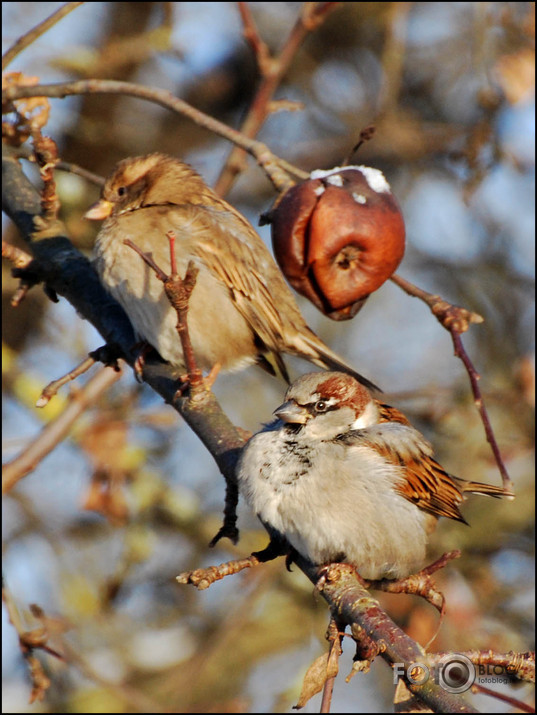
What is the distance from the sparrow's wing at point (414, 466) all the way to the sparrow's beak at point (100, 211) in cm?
175

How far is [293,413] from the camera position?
2.66m

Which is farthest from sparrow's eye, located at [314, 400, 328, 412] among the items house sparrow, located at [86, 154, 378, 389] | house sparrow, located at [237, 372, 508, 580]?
house sparrow, located at [86, 154, 378, 389]

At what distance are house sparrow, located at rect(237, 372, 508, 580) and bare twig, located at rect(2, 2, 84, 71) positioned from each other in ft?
5.31

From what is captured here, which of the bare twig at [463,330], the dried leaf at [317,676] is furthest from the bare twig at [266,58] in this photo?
the dried leaf at [317,676]

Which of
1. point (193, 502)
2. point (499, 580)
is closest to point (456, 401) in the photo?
point (499, 580)

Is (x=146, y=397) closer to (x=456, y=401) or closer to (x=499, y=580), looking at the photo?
(x=456, y=401)

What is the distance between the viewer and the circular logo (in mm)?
1724

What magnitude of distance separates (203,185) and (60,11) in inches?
44.7

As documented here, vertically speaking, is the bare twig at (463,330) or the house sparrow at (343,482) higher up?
the bare twig at (463,330)

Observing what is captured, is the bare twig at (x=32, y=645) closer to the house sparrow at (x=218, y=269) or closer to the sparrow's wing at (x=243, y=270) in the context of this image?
the house sparrow at (x=218, y=269)

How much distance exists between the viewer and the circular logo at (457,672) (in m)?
1.72

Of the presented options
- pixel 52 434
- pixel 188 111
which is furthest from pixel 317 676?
pixel 52 434

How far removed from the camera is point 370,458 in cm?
263

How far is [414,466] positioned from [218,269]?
145 cm
